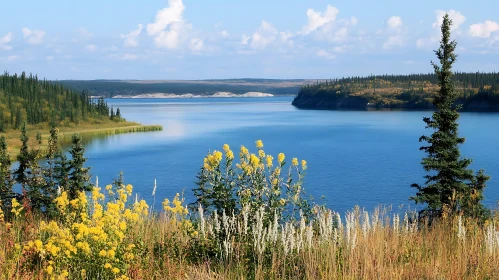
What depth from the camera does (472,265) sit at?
266 inches

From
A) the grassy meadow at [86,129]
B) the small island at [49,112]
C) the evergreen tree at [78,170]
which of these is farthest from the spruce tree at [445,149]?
the small island at [49,112]

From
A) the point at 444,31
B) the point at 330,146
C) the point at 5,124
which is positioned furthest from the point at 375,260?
the point at 5,124

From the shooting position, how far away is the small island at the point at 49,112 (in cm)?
12169

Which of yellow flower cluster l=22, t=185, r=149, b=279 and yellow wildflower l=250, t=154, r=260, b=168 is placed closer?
yellow flower cluster l=22, t=185, r=149, b=279

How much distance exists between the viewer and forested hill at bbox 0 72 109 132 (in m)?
129

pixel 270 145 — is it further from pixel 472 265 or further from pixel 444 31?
pixel 472 265

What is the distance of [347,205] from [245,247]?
30.6 m

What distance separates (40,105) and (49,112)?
7.66m

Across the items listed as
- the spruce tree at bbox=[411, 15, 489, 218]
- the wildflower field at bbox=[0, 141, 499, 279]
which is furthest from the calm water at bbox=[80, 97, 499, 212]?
the wildflower field at bbox=[0, 141, 499, 279]

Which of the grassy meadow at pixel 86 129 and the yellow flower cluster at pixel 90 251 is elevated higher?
the yellow flower cluster at pixel 90 251

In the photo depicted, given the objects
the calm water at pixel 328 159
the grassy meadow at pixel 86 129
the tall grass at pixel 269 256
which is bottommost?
the grassy meadow at pixel 86 129

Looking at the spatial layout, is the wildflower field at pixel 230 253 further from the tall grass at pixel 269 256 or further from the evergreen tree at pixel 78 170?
the evergreen tree at pixel 78 170

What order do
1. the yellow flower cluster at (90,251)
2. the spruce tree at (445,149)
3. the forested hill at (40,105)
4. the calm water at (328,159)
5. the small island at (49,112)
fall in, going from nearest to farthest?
the yellow flower cluster at (90,251) → the spruce tree at (445,149) → the calm water at (328,159) → the small island at (49,112) → the forested hill at (40,105)

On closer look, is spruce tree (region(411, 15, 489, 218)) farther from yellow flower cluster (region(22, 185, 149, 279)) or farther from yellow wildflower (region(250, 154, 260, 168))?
yellow flower cluster (region(22, 185, 149, 279))
